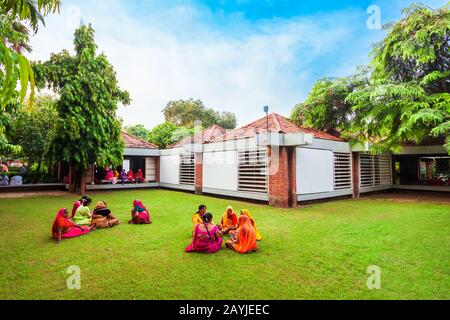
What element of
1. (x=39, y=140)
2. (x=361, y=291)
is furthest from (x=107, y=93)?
(x=361, y=291)

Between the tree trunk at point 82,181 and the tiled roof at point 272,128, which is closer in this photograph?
the tiled roof at point 272,128

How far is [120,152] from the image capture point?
49.9 ft

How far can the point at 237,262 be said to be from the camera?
454 cm

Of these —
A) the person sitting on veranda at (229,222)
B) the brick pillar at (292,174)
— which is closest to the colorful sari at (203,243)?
the person sitting on veranda at (229,222)

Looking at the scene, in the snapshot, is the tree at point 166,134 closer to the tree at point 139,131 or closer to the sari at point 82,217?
the tree at point 139,131

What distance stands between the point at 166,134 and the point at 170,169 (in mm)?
8759

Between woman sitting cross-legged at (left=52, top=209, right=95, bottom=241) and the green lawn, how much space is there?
0.90 feet

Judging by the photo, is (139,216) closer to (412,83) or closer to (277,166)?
(277,166)

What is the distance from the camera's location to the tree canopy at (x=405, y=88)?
37.3 feet

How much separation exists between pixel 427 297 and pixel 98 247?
18.9 ft

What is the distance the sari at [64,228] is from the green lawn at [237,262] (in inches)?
12.7

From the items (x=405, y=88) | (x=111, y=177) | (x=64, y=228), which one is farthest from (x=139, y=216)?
(x=405, y=88)

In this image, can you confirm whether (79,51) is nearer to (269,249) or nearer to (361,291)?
(269,249)
